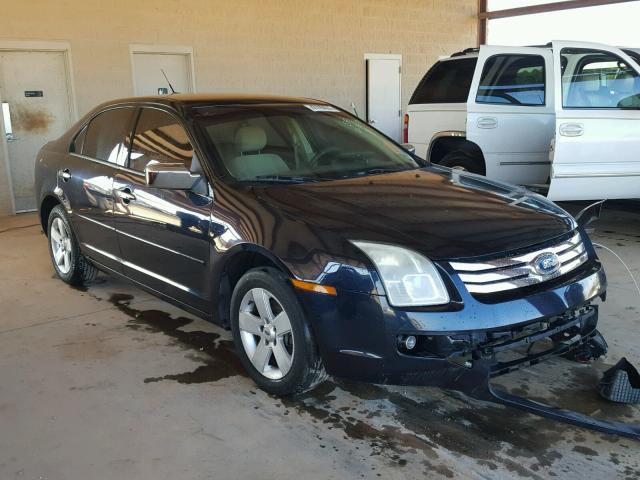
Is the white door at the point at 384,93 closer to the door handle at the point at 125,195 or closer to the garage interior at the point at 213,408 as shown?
the garage interior at the point at 213,408

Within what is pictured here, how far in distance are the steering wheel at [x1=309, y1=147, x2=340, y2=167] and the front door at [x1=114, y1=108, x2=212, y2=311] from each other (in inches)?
29.2

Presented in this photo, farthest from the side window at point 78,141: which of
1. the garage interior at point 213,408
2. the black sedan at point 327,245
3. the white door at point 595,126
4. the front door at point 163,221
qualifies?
the white door at point 595,126

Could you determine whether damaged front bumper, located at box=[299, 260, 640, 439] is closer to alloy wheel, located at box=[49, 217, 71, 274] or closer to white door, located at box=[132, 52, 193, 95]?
alloy wheel, located at box=[49, 217, 71, 274]

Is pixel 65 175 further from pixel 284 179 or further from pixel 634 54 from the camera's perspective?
pixel 634 54

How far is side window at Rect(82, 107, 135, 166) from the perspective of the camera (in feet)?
14.5

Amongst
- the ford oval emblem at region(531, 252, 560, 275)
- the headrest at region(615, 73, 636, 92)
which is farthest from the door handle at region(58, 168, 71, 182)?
the headrest at region(615, 73, 636, 92)

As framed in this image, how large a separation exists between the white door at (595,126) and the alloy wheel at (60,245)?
453 centimetres

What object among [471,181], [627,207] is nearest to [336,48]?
[627,207]

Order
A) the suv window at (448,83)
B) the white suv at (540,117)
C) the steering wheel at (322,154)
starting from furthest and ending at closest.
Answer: the suv window at (448,83), the white suv at (540,117), the steering wheel at (322,154)

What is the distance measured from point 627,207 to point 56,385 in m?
6.50

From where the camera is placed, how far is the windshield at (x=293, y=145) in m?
3.73

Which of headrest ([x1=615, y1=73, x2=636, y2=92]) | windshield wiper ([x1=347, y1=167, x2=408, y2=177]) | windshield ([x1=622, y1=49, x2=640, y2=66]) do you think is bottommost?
windshield wiper ([x1=347, y1=167, x2=408, y2=177])

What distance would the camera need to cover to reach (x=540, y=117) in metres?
Answer: 7.06

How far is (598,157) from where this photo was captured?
628cm
